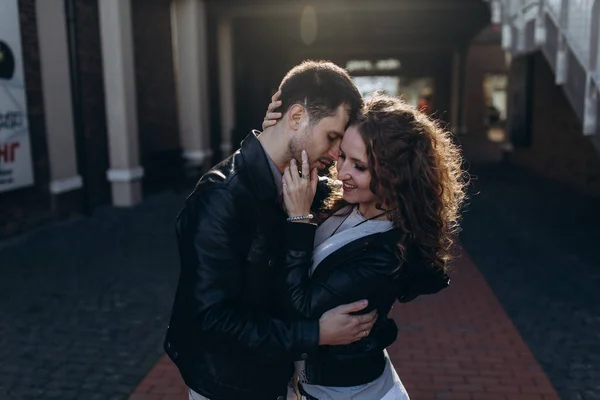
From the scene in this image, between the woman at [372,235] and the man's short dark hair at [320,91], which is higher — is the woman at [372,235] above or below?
Result: below

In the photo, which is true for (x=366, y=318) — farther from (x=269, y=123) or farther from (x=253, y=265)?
(x=269, y=123)

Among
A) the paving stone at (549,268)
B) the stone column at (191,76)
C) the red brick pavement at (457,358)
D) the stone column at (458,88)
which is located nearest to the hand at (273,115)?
the red brick pavement at (457,358)

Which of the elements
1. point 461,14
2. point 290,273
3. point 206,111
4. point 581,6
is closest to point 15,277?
point 290,273

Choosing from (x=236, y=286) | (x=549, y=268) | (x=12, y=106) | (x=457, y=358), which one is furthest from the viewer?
(x=12, y=106)

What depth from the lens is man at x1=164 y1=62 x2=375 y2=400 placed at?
1.73 meters

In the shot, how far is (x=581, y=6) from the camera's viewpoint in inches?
244

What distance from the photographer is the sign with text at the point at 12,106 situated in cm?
742

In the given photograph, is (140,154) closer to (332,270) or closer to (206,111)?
(206,111)

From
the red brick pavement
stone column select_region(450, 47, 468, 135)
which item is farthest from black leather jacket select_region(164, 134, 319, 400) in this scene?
stone column select_region(450, 47, 468, 135)

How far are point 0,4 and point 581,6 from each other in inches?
267

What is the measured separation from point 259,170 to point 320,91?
1.04ft

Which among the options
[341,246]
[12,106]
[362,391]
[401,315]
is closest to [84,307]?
[401,315]

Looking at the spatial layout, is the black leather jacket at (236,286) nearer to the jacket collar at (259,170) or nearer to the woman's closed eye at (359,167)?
the jacket collar at (259,170)

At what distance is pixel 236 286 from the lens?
1.75 meters
